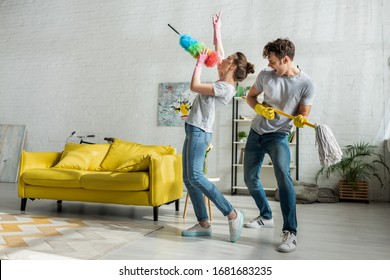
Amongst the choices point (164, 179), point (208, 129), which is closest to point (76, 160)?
point (164, 179)

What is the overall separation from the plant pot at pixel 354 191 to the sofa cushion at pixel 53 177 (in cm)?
340

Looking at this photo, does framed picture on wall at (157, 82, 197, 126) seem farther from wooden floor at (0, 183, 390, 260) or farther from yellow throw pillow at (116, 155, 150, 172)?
yellow throw pillow at (116, 155, 150, 172)

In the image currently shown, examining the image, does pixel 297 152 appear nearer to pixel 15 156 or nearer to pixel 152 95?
pixel 152 95

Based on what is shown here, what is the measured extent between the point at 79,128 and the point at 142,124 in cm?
124

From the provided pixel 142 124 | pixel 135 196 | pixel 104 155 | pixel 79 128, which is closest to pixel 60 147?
pixel 79 128

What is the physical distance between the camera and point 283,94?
2396mm

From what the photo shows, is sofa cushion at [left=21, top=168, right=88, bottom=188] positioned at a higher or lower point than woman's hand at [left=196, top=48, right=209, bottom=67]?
lower

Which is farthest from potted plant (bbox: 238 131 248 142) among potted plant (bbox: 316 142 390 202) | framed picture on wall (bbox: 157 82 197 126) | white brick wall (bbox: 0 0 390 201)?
potted plant (bbox: 316 142 390 202)

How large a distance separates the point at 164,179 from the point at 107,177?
0.51 metres

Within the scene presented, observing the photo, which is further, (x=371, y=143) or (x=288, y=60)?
(x=371, y=143)

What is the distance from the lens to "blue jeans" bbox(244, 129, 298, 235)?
7.49 feet

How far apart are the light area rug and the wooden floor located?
0.43ft

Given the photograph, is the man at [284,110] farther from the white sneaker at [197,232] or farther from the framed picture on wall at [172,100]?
the framed picture on wall at [172,100]
